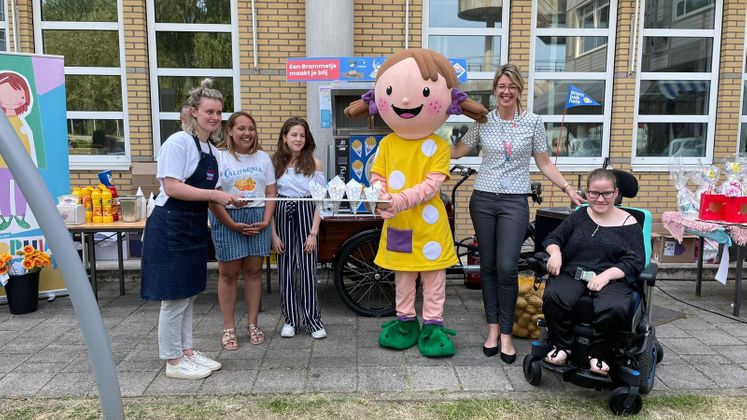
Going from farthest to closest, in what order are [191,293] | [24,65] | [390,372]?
[24,65] → [390,372] → [191,293]

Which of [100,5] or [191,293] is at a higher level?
[100,5]

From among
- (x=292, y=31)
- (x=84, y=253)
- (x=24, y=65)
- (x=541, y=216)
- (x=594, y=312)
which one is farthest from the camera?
(x=292, y=31)

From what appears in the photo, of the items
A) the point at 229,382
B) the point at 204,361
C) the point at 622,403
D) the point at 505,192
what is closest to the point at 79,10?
the point at 204,361

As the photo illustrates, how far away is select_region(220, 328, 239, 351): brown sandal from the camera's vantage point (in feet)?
13.1

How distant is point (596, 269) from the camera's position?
3277 mm

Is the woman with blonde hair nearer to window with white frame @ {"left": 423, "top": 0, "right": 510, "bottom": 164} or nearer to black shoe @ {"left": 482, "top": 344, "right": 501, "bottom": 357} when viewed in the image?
black shoe @ {"left": 482, "top": 344, "right": 501, "bottom": 357}

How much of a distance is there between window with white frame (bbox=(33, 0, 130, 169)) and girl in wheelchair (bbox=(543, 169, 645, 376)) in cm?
557

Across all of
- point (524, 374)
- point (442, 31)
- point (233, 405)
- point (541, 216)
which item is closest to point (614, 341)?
point (524, 374)

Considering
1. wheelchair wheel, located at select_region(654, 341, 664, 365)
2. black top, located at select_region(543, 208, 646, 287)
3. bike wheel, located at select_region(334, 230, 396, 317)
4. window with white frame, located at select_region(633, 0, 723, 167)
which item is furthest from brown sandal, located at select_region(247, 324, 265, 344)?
window with white frame, located at select_region(633, 0, 723, 167)

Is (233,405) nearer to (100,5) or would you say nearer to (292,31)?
(292,31)

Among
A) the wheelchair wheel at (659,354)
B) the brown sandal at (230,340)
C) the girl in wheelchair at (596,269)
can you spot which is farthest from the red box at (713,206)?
the brown sandal at (230,340)

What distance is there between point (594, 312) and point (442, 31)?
485 centimetres

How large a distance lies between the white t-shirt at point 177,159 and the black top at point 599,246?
7.57 feet

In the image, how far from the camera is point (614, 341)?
3.07m
